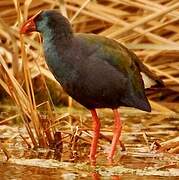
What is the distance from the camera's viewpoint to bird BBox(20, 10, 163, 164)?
414 centimetres

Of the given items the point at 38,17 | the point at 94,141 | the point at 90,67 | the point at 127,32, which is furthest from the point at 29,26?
the point at 127,32

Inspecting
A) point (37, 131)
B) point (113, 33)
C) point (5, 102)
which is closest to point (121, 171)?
point (37, 131)

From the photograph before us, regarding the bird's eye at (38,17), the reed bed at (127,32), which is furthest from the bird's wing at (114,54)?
the reed bed at (127,32)

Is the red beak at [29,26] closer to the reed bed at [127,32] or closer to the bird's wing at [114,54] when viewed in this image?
the bird's wing at [114,54]

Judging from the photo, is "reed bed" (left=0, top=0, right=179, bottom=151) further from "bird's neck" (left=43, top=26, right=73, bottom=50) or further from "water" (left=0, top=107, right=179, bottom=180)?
"bird's neck" (left=43, top=26, right=73, bottom=50)

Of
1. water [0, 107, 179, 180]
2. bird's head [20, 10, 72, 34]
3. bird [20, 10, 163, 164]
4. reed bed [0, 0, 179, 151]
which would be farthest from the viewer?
reed bed [0, 0, 179, 151]

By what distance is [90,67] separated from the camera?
4180 mm

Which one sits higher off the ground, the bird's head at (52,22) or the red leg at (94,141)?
the bird's head at (52,22)

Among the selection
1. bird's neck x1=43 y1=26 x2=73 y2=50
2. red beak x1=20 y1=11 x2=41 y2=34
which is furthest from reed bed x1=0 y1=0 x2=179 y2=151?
bird's neck x1=43 y1=26 x2=73 y2=50

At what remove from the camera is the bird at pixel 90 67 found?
13.6ft

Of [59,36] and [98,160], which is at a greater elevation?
[59,36]

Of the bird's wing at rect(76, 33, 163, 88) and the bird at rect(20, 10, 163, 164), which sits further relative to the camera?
the bird's wing at rect(76, 33, 163, 88)

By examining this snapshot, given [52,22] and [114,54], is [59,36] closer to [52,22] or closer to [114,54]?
[52,22]

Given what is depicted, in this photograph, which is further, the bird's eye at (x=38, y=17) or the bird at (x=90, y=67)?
the bird's eye at (x=38, y=17)
